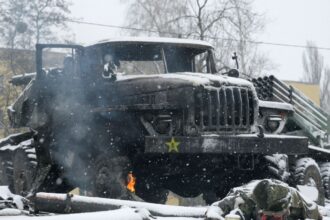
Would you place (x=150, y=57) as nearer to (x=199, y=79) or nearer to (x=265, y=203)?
(x=199, y=79)

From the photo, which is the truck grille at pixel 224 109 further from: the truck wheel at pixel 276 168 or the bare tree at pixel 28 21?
the bare tree at pixel 28 21

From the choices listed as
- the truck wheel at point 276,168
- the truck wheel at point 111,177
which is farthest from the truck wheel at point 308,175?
the truck wheel at point 111,177

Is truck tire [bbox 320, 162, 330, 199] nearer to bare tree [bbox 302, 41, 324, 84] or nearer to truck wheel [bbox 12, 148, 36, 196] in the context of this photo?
truck wheel [bbox 12, 148, 36, 196]

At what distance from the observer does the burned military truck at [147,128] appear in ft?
28.3

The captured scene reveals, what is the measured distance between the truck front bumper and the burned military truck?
0.01 m

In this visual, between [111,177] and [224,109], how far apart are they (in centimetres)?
190

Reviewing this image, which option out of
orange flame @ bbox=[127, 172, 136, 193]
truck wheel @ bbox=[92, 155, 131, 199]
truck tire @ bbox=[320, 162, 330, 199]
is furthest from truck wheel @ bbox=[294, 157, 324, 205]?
truck wheel @ bbox=[92, 155, 131, 199]

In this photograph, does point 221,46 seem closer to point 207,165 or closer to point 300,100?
point 300,100

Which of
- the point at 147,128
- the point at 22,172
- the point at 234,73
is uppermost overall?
the point at 234,73

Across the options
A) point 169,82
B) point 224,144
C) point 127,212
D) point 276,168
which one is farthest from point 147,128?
point 127,212

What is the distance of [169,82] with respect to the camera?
873cm

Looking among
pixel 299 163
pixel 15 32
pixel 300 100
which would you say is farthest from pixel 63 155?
pixel 15 32

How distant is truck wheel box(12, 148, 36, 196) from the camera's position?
1032 centimetres

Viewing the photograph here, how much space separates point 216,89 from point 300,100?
6.75m
